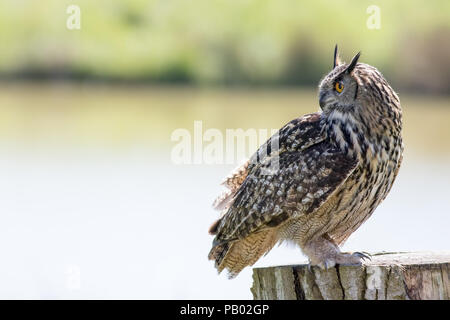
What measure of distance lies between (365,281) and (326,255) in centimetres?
40

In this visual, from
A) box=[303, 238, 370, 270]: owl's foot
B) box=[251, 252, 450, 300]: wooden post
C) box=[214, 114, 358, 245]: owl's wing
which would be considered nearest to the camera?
box=[251, 252, 450, 300]: wooden post

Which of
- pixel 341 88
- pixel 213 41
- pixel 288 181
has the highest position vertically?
pixel 213 41

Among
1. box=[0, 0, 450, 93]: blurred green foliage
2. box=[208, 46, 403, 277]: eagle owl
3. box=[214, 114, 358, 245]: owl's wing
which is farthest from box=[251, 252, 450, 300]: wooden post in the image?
box=[0, 0, 450, 93]: blurred green foliage

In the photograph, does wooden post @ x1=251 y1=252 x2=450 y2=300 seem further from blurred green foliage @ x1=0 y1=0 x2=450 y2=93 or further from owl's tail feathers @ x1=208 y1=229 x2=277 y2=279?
blurred green foliage @ x1=0 y1=0 x2=450 y2=93

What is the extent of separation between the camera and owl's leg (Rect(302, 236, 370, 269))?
18.0 ft

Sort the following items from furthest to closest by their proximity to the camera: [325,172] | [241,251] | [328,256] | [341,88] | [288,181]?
[241,251]
[341,88]
[288,181]
[325,172]
[328,256]

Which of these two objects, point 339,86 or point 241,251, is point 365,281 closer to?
point 241,251

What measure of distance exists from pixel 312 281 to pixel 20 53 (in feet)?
76.5

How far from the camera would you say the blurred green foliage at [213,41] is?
27.2 meters

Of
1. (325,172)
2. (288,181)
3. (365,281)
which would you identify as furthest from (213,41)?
(365,281)

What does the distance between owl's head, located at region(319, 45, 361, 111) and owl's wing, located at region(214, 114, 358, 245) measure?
0.16m

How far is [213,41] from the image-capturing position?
2867cm
